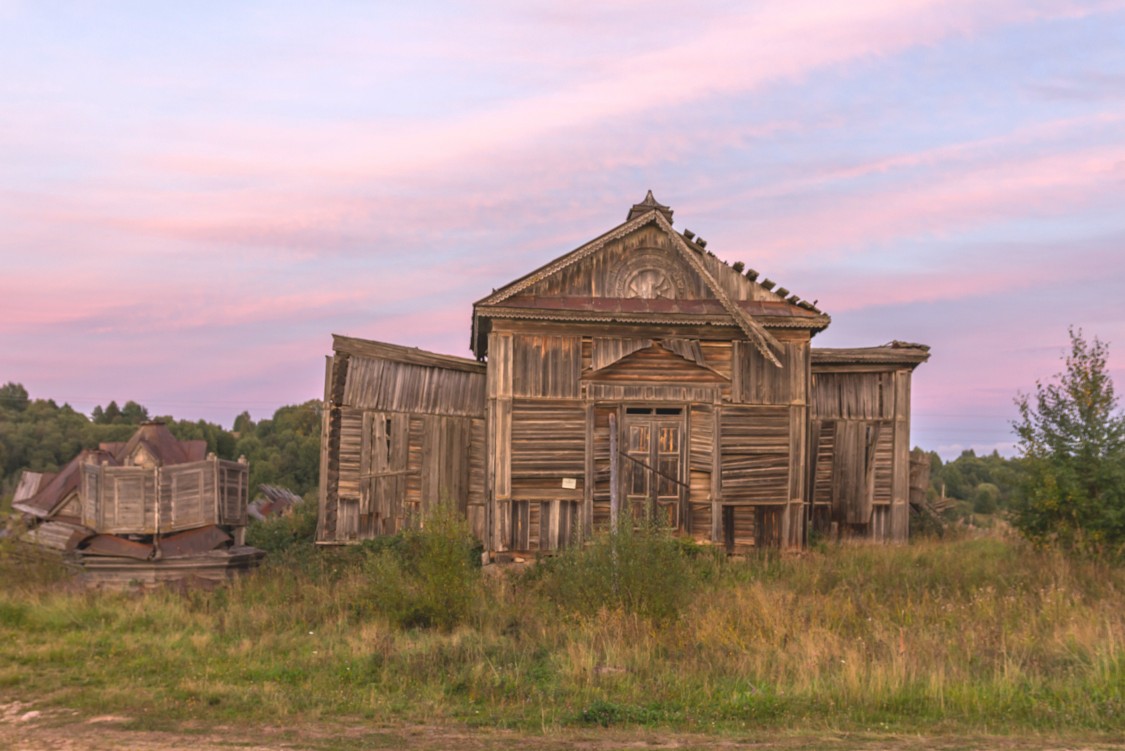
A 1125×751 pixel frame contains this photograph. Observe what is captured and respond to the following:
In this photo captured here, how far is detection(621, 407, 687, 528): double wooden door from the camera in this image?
1903 centimetres

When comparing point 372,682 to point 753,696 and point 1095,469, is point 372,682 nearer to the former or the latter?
point 753,696

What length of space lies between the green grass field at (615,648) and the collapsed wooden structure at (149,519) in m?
1.74

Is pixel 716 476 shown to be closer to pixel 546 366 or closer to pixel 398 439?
pixel 546 366

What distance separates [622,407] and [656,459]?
1.24 metres

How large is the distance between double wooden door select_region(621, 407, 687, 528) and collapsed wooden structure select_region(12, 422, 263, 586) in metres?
8.26

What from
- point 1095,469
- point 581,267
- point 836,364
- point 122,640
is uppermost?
point 581,267

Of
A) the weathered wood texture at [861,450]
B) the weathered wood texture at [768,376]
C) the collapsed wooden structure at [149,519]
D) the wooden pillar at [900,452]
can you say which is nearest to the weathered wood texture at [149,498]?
the collapsed wooden structure at [149,519]

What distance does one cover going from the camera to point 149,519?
19.3 meters

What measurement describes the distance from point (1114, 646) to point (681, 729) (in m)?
5.42

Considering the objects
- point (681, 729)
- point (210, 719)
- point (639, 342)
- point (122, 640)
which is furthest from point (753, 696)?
point (639, 342)

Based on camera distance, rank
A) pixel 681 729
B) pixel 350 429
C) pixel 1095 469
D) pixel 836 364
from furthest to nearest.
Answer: pixel 836 364 → pixel 350 429 → pixel 1095 469 → pixel 681 729

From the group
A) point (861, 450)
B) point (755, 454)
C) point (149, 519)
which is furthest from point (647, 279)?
point (149, 519)

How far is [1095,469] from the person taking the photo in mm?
17047

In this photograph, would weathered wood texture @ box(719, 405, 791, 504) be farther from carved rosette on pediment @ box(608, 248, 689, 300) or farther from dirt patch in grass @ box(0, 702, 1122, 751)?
dirt patch in grass @ box(0, 702, 1122, 751)
